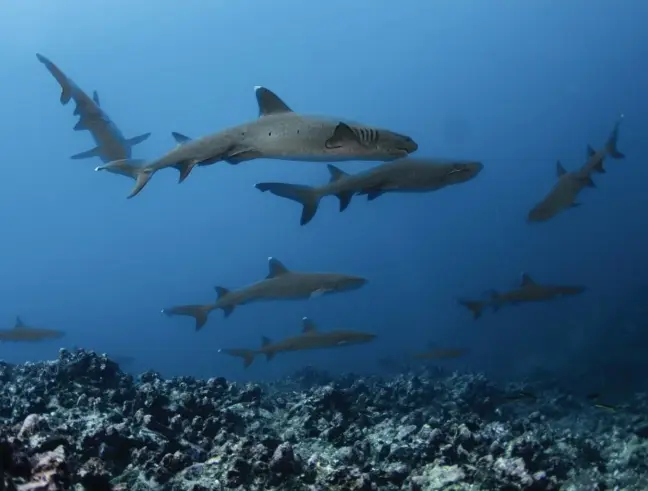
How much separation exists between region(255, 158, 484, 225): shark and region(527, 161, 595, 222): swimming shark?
4.48m

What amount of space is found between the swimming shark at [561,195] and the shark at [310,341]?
4.66 meters

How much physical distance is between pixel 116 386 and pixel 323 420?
3.57m

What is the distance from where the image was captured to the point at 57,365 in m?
9.76

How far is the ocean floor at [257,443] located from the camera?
17.9 ft

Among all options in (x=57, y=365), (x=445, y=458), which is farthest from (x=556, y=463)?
(x=57, y=365)

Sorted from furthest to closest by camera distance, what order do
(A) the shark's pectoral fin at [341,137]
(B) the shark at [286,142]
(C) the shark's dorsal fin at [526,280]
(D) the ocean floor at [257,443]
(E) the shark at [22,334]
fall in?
(E) the shark at [22,334] → (C) the shark's dorsal fin at [526,280] → (B) the shark at [286,142] → (A) the shark's pectoral fin at [341,137] → (D) the ocean floor at [257,443]

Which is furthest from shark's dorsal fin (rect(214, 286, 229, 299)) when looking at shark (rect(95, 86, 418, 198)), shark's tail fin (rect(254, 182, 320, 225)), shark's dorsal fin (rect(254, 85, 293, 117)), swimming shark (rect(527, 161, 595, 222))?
swimming shark (rect(527, 161, 595, 222))

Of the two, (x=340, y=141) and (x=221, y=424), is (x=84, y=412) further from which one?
(x=340, y=141)

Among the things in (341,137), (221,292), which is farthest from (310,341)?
(341,137)

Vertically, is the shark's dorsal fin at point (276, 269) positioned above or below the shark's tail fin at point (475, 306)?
above

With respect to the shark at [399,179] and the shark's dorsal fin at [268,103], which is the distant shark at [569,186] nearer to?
the shark at [399,179]

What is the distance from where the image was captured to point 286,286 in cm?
1054

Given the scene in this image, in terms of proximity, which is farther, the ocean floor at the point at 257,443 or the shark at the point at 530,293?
the shark at the point at 530,293

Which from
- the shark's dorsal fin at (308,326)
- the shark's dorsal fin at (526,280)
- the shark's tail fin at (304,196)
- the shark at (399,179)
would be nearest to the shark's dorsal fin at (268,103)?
the shark's tail fin at (304,196)
